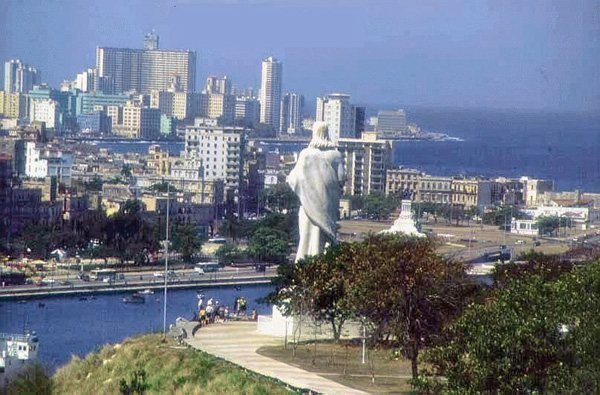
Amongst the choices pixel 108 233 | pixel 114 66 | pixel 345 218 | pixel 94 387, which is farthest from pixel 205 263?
pixel 114 66

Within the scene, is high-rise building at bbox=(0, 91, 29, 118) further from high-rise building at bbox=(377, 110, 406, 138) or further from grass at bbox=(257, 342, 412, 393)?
grass at bbox=(257, 342, 412, 393)

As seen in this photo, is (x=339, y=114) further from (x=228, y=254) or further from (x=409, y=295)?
(x=409, y=295)

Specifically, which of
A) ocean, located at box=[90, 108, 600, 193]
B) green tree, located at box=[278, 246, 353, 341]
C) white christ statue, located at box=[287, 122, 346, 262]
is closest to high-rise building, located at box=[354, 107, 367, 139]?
ocean, located at box=[90, 108, 600, 193]

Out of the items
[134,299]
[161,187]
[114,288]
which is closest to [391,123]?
[161,187]

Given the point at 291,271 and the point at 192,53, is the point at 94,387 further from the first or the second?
the point at 192,53

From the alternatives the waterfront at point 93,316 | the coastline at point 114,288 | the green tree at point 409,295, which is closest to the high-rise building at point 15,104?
the coastline at point 114,288

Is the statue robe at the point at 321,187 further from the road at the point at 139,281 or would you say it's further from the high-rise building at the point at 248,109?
the high-rise building at the point at 248,109
